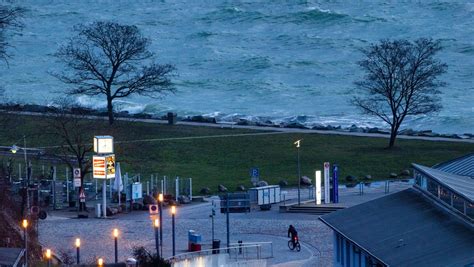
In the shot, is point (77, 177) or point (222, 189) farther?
point (222, 189)

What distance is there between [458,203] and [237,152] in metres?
35.7

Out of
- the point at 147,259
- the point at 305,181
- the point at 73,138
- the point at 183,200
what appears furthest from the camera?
the point at 73,138

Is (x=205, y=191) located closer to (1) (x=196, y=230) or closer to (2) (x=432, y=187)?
(1) (x=196, y=230)

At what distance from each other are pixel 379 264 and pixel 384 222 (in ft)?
11.9

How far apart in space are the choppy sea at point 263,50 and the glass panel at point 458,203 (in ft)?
189

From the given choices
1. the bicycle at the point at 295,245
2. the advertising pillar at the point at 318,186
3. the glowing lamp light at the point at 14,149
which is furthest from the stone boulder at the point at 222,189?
the bicycle at the point at 295,245

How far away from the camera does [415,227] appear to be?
141 ft

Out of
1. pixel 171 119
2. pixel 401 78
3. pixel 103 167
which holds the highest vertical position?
pixel 401 78

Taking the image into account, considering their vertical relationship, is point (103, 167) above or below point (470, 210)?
above

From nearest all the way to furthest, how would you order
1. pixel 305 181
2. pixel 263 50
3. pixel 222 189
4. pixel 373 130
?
pixel 222 189
pixel 305 181
pixel 373 130
pixel 263 50

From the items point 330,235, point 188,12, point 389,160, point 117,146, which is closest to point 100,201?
point 117,146

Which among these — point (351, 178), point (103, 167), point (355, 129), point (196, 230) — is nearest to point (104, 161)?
point (103, 167)

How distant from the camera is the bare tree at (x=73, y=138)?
65562 mm

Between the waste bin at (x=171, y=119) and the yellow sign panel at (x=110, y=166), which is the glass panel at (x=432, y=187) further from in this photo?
the waste bin at (x=171, y=119)
